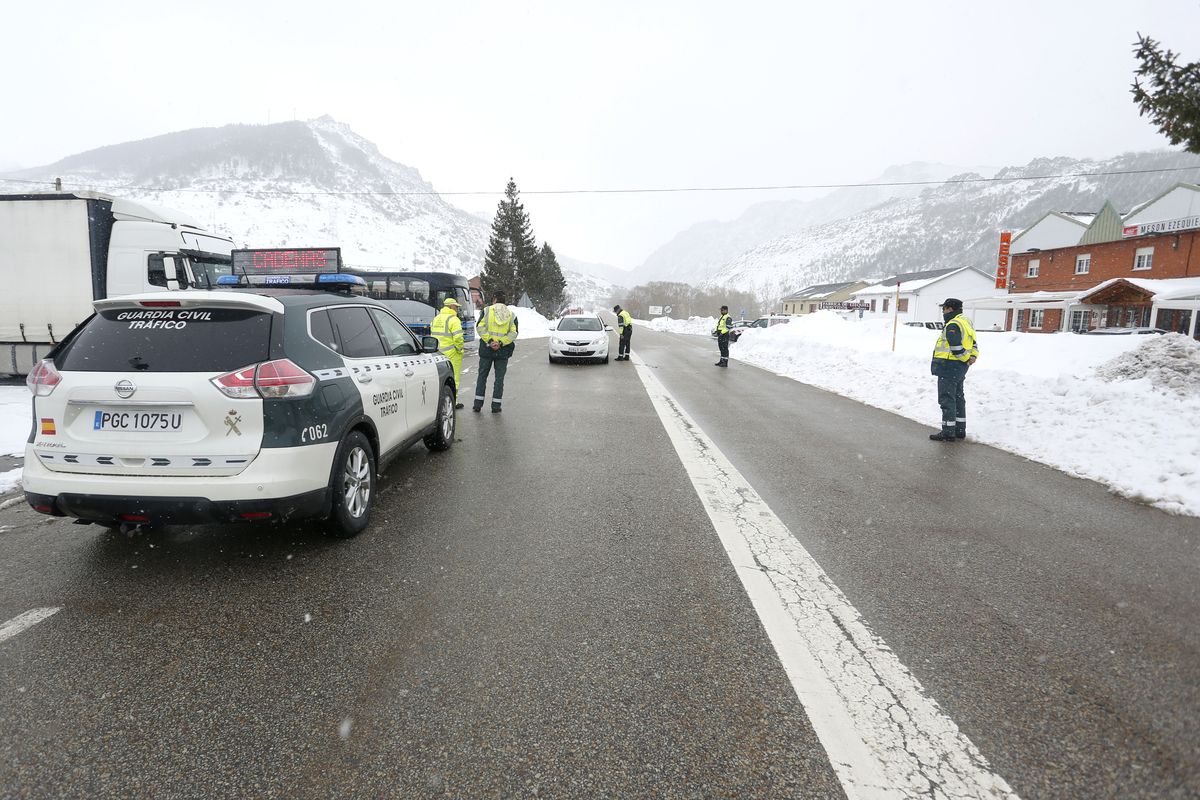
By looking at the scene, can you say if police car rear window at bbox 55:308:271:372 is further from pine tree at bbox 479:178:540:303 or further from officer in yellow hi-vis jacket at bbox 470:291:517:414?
pine tree at bbox 479:178:540:303

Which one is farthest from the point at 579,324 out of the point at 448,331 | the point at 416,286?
the point at 416,286

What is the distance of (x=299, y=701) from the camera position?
244 centimetres

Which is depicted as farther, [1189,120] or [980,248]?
[980,248]

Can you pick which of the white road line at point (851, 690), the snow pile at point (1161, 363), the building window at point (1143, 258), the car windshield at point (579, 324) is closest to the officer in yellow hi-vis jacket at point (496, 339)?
the white road line at point (851, 690)

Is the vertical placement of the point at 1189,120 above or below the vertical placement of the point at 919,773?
above

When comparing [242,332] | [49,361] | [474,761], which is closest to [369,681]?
[474,761]

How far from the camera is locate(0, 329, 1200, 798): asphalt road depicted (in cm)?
208

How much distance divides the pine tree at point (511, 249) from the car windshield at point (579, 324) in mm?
42220

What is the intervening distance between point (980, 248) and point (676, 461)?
22702 centimetres

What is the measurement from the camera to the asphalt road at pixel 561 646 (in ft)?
6.84

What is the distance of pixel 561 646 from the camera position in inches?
111

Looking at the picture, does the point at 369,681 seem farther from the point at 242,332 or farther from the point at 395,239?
the point at 395,239

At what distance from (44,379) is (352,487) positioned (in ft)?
6.18

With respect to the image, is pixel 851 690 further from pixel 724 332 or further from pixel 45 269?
pixel 724 332
